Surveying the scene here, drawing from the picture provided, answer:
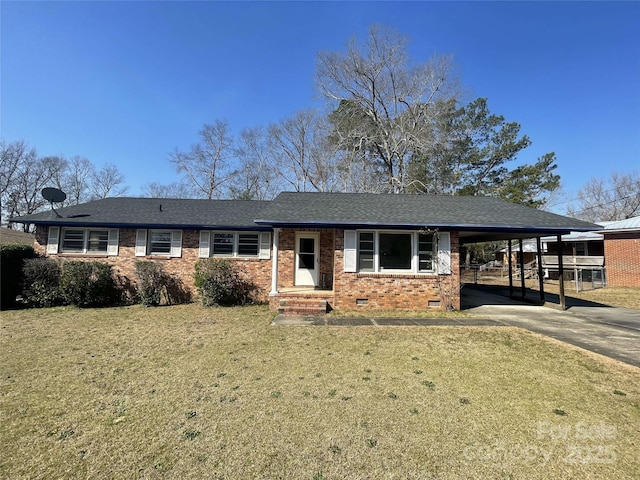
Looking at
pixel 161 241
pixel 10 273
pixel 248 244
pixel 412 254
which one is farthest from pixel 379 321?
pixel 10 273

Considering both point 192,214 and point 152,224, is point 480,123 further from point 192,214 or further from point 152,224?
point 152,224

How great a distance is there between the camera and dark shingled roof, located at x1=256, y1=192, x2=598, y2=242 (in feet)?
31.3

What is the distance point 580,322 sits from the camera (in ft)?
28.0

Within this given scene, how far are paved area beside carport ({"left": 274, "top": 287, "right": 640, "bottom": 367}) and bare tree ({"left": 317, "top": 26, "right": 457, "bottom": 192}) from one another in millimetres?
14652

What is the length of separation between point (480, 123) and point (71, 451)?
97.9ft

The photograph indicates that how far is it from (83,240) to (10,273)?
2327 mm

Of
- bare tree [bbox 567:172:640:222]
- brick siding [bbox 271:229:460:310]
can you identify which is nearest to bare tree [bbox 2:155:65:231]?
brick siding [bbox 271:229:460:310]

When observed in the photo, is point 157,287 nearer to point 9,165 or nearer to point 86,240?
point 86,240

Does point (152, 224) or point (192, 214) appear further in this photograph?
point (192, 214)

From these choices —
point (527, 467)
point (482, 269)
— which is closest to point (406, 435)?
point (527, 467)

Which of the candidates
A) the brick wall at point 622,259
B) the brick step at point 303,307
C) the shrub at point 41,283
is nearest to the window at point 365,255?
the brick step at point 303,307

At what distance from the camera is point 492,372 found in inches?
195

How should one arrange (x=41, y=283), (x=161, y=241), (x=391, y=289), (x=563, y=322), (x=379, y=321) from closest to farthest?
1. (x=379, y=321)
2. (x=563, y=322)
3. (x=391, y=289)
4. (x=41, y=283)
5. (x=161, y=241)

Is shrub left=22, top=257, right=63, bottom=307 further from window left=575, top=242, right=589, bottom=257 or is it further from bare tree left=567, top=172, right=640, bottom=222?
bare tree left=567, top=172, right=640, bottom=222
